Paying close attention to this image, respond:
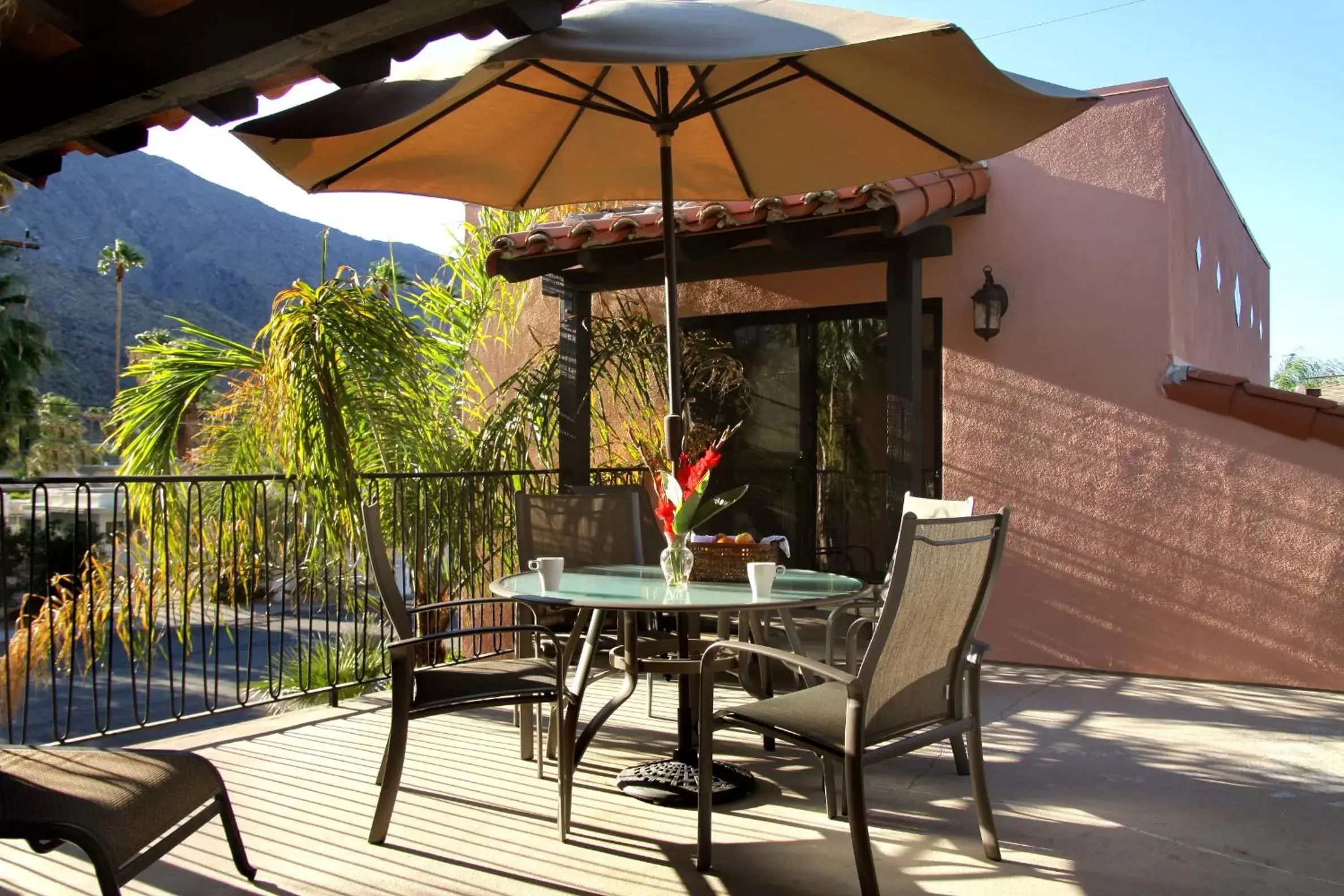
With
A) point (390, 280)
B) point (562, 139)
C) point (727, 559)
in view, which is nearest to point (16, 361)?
point (390, 280)

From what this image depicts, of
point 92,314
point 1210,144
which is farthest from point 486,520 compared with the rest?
point 92,314

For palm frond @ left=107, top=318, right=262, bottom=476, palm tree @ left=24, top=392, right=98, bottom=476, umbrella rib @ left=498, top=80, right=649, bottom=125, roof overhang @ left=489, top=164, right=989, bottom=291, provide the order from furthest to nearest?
palm tree @ left=24, top=392, right=98, bottom=476 < palm frond @ left=107, top=318, right=262, bottom=476 < roof overhang @ left=489, top=164, right=989, bottom=291 < umbrella rib @ left=498, top=80, right=649, bottom=125

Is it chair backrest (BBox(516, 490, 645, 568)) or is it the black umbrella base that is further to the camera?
chair backrest (BBox(516, 490, 645, 568))

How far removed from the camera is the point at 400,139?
3.67m

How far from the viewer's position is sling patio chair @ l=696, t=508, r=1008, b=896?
244 centimetres

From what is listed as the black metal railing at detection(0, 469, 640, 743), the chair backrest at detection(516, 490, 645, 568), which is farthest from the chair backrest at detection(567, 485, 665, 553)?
the black metal railing at detection(0, 469, 640, 743)

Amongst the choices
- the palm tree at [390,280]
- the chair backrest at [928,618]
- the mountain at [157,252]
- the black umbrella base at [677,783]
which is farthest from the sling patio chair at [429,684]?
the mountain at [157,252]

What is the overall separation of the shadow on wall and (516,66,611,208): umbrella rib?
2.69m

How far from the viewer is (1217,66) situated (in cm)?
852

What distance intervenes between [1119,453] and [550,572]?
11.5 feet

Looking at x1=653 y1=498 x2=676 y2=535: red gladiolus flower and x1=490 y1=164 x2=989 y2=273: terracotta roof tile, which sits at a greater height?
x1=490 y1=164 x2=989 y2=273: terracotta roof tile

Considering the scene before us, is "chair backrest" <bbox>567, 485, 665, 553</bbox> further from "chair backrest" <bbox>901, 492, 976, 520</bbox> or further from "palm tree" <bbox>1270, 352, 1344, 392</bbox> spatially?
"palm tree" <bbox>1270, 352, 1344, 392</bbox>

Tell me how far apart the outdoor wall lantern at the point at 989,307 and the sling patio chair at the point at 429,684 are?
335cm

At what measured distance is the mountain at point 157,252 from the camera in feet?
166
